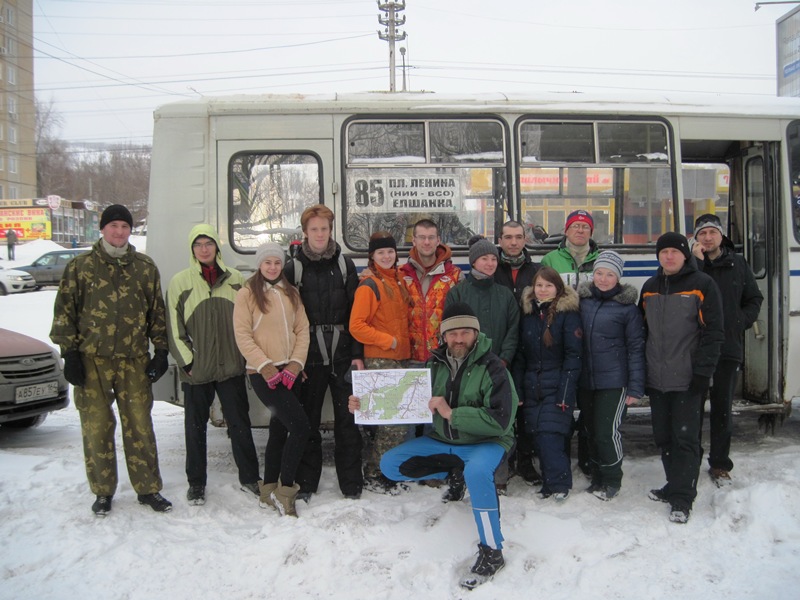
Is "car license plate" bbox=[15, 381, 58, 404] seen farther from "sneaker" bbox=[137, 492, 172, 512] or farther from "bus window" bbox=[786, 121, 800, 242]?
"bus window" bbox=[786, 121, 800, 242]

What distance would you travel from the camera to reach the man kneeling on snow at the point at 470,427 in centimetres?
367

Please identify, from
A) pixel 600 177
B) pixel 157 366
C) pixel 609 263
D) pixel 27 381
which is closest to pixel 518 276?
pixel 609 263

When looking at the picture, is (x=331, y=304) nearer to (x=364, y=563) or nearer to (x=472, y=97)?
(x=364, y=563)

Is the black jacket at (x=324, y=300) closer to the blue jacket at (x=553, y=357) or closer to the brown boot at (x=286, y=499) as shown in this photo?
the brown boot at (x=286, y=499)

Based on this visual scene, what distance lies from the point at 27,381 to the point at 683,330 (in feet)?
20.6

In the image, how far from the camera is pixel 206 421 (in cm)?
461

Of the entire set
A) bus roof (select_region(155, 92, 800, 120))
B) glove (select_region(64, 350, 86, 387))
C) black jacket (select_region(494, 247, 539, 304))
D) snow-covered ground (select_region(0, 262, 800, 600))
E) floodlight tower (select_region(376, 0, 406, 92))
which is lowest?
snow-covered ground (select_region(0, 262, 800, 600))

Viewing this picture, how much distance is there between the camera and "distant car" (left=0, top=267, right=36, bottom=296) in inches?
820

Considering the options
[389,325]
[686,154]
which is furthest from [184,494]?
[686,154]

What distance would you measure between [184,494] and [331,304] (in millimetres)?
1829

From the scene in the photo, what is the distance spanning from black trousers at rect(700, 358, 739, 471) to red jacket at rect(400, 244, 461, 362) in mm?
2202

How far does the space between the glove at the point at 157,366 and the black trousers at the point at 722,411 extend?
419cm

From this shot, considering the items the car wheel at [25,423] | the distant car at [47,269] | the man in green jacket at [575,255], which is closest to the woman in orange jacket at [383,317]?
the man in green jacket at [575,255]

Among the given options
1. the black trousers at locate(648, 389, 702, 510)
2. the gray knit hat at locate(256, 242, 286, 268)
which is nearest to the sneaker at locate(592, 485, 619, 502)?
the black trousers at locate(648, 389, 702, 510)
